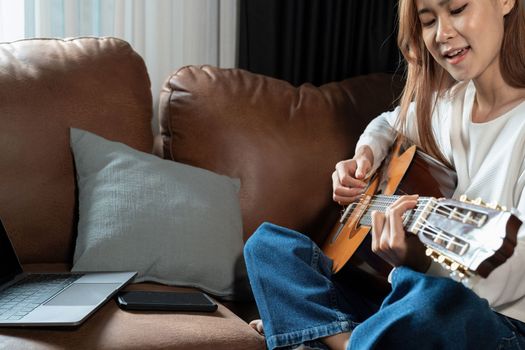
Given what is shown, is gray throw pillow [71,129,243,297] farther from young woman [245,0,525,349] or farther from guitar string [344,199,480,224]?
guitar string [344,199,480,224]

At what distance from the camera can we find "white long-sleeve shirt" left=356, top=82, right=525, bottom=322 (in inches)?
50.7

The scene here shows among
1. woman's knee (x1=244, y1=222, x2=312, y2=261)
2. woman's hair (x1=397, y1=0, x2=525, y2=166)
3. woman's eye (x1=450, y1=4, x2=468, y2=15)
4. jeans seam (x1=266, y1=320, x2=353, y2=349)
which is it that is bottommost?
jeans seam (x1=266, y1=320, x2=353, y2=349)

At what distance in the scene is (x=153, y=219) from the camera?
1729 millimetres


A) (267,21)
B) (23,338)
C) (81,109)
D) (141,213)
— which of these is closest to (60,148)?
(81,109)

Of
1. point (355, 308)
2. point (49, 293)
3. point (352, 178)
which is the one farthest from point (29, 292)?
point (352, 178)

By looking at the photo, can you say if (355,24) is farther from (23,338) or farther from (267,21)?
(23,338)

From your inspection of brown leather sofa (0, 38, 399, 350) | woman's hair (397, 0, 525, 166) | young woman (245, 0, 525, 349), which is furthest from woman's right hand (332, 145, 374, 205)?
brown leather sofa (0, 38, 399, 350)

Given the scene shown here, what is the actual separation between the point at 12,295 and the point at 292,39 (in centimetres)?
135

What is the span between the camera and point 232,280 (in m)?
1.77

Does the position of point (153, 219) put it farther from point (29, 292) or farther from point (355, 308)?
point (355, 308)

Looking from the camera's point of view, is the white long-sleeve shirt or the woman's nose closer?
the white long-sleeve shirt

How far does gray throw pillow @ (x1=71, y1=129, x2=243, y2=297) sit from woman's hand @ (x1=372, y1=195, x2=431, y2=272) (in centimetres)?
54

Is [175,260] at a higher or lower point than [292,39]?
lower

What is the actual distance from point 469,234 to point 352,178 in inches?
29.4
